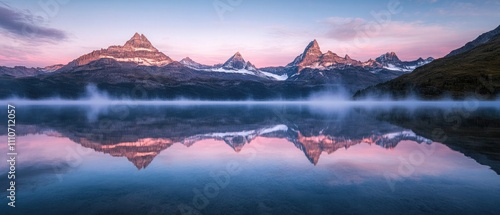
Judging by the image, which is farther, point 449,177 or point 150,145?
point 150,145

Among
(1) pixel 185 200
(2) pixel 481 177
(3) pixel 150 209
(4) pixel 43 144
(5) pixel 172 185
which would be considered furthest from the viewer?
(4) pixel 43 144

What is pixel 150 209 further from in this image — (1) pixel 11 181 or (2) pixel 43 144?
(2) pixel 43 144

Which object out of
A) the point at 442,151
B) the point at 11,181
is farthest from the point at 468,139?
the point at 11,181

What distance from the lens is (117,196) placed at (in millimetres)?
13930

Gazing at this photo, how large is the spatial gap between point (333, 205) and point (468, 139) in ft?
82.0

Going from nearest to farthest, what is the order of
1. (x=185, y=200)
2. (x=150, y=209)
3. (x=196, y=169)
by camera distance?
(x=150, y=209) → (x=185, y=200) → (x=196, y=169)

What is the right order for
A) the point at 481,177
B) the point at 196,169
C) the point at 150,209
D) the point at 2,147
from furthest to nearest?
the point at 2,147
the point at 196,169
the point at 481,177
the point at 150,209

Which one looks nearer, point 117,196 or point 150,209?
point 150,209

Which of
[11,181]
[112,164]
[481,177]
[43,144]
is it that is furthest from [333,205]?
[43,144]

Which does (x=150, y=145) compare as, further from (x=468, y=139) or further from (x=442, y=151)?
(x=468, y=139)

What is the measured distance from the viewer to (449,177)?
1695cm

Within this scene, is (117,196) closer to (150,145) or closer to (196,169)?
(196,169)

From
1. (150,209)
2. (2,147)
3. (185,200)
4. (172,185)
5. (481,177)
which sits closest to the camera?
(150,209)

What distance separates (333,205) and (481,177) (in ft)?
32.3
